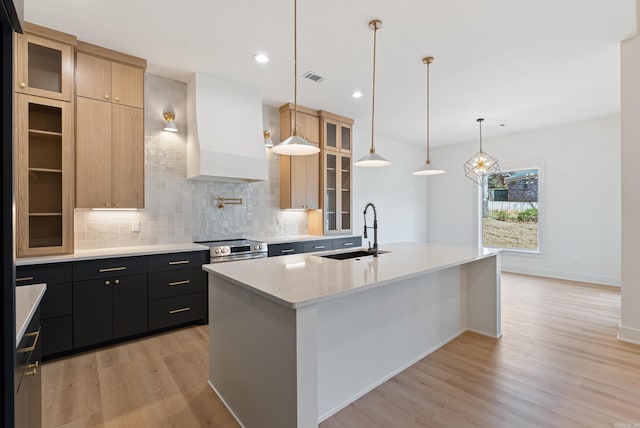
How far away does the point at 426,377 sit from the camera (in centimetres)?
232

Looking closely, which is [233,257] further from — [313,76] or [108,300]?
[313,76]

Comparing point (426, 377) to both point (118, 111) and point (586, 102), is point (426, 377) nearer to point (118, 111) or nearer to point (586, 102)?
point (118, 111)

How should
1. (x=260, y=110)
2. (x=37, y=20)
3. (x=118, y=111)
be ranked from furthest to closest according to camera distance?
1. (x=260, y=110)
2. (x=118, y=111)
3. (x=37, y=20)

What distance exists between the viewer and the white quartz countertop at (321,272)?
1525 mm

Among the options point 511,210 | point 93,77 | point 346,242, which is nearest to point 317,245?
point 346,242

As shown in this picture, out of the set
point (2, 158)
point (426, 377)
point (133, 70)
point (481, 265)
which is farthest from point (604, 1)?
point (133, 70)

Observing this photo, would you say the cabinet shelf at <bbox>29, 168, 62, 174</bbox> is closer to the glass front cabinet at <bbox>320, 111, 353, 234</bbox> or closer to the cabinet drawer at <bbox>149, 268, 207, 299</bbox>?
the cabinet drawer at <bbox>149, 268, 207, 299</bbox>

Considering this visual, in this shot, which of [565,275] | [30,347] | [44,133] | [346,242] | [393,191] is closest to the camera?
[30,347]

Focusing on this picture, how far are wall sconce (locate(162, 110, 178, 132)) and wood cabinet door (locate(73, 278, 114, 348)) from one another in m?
1.74

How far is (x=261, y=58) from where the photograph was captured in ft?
10.4

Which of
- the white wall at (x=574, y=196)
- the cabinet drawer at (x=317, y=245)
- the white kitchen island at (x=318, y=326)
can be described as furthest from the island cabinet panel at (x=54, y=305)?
the white wall at (x=574, y=196)

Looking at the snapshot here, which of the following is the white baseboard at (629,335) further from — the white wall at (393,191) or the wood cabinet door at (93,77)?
the wood cabinet door at (93,77)

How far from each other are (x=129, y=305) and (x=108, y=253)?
530 millimetres

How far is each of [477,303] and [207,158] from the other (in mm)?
3286
